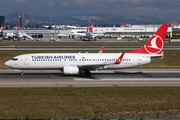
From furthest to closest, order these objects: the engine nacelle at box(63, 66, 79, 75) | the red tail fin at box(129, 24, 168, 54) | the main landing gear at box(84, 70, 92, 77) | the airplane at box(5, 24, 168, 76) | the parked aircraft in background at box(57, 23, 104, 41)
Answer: the parked aircraft in background at box(57, 23, 104, 41)
the red tail fin at box(129, 24, 168, 54)
the main landing gear at box(84, 70, 92, 77)
the airplane at box(5, 24, 168, 76)
the engine nacelle at box(63, 66, 79, 75)

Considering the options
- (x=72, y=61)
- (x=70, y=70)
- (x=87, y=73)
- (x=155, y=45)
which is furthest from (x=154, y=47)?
(x=70, y=70)

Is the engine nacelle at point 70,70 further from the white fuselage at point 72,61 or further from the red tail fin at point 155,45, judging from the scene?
the red tail fin at point 155,45

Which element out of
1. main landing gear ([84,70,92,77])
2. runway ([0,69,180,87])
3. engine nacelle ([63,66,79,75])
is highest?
engine nacelle ([63,66,79,75])

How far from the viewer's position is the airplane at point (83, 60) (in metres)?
46.2

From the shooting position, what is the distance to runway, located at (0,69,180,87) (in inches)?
1599

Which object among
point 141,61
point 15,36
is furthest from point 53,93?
point 15,36

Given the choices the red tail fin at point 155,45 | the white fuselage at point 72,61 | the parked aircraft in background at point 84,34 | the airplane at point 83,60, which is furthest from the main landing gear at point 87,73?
the parked aircraft in background at point 84,34

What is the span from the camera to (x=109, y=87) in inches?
1508

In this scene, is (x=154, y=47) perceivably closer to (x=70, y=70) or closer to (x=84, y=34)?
(x=70, y=70)

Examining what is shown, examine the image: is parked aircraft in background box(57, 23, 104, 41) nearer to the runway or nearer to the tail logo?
the runway

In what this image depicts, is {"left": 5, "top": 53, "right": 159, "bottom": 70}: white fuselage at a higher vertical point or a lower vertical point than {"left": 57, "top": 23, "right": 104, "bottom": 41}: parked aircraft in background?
lower

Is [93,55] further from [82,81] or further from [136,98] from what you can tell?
[136,98]

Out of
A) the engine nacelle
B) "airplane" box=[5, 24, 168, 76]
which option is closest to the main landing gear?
"airplane" box=[5, 24, 168, 76]

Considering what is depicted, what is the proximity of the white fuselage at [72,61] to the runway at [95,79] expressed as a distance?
4.02 ft
